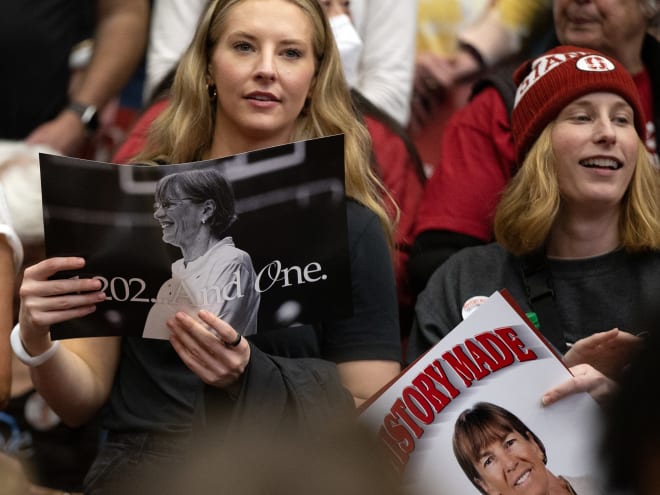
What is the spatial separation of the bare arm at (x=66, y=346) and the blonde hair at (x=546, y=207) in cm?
107

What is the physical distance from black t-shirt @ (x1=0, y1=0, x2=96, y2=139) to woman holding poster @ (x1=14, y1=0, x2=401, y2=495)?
39.8 inches

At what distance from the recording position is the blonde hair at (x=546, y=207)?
10.2 feet

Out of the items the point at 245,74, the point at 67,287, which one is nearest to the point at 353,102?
the point at 245,74

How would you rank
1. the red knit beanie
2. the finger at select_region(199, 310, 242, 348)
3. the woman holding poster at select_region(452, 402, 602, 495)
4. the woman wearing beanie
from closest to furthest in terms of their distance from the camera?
the woman holding poster at select_region(452, 402, 602, 495) < the finger at select_region(199, 310, 242, 348) < the woman wearing beanie < the red knit beanie

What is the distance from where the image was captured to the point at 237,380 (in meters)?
2.48

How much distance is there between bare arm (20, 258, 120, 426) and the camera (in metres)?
2.47

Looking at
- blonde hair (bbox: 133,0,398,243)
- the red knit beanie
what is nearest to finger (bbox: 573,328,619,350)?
blonde hair (bbox: 133,0,398,243)

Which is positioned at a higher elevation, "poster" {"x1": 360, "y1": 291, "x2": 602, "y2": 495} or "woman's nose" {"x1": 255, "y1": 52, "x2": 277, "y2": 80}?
"woman's nose" {"x1": 255, "y1": 52, "x2": 277, "y2": 80}

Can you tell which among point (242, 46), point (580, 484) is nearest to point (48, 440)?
point (242, 46)

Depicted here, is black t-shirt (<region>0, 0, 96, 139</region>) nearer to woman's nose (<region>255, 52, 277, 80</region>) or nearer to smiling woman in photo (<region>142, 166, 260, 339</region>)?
woman's nose (<region>255, 52, 277, 80</region>)

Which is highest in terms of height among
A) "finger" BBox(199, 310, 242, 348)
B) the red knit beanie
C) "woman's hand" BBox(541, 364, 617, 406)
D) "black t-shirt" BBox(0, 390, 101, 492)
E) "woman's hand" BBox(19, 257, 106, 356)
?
the red knit beanie

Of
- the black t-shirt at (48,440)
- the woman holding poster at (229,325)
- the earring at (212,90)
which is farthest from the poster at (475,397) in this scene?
the black t-shirt at (48,440)

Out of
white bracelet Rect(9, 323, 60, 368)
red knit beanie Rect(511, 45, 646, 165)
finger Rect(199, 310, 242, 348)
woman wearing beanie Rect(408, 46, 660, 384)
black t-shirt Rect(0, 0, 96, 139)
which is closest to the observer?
finger Rect(199, 310, 242, 348)

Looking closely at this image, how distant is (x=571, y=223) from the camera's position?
10.4 feet
